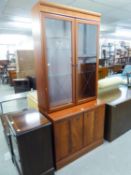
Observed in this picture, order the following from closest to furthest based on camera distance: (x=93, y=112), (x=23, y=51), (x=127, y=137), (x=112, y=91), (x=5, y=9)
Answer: (x=93, y=112) < (x=127, y=137) < (x=112, y=91) < (x=5, y=9) < (x=23, y=51)

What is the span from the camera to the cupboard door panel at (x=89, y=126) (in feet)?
6.92

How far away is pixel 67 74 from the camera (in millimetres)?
2146

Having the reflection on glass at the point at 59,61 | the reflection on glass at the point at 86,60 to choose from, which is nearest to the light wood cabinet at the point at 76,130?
the reflection on glass at the point at 59,61

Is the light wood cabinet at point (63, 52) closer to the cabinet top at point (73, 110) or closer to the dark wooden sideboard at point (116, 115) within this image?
the cabinet top at point (73, 110)

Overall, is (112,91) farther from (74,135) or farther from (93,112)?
(74,135)

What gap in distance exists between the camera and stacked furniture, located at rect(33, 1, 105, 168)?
5.91 feet

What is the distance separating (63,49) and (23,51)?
4.01m

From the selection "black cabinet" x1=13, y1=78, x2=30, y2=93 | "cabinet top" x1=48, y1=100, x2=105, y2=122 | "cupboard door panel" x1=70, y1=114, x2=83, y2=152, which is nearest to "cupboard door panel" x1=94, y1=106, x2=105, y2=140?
"cabinet top" x1=48, y1=100, x2=105, y2=122

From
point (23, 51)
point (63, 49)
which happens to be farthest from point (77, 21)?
point (23, 51)

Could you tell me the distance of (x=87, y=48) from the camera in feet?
7.66

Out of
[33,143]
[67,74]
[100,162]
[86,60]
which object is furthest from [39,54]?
[100,162]

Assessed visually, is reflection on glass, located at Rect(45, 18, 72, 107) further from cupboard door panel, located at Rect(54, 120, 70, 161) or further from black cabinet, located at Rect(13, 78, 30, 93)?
black cabinet, located at Rect(13, 78, 30, 93)

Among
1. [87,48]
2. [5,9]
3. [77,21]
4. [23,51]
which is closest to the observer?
[77,21]

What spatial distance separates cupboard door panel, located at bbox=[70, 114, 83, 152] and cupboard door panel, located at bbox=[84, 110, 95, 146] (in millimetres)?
82
